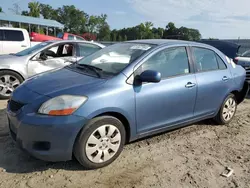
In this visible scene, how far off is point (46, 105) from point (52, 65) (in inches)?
146

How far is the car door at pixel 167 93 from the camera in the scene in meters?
3.22

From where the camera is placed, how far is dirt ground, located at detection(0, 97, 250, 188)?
276cm

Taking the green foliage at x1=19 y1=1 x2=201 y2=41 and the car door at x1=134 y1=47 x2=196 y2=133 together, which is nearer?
the car door at x1=134 y1=47 x2=196 y2=133

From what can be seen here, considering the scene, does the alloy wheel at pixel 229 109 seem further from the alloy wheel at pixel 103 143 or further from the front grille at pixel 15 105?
the front grille at pixel 15 105

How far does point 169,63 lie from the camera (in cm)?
361

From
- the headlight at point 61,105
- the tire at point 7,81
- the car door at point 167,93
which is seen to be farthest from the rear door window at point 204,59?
the tire at point 7,81

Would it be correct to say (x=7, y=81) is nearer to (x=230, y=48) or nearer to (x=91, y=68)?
(x=91, y=68)

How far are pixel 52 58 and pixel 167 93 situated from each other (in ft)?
12.5

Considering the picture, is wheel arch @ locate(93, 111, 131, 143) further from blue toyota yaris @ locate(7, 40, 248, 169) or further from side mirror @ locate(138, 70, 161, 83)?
side mirror @ locate(138, 70, 161, 83)

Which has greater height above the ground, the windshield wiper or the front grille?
the windshield wiper

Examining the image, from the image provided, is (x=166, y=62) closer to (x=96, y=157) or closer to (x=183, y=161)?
(x=183, y=161)

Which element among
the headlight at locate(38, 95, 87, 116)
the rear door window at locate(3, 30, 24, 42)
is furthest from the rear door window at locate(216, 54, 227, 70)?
the rear door window at locate(3, 30, 24, 42)

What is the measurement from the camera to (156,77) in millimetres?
3086

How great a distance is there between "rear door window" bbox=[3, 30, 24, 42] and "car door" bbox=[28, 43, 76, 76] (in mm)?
4433
